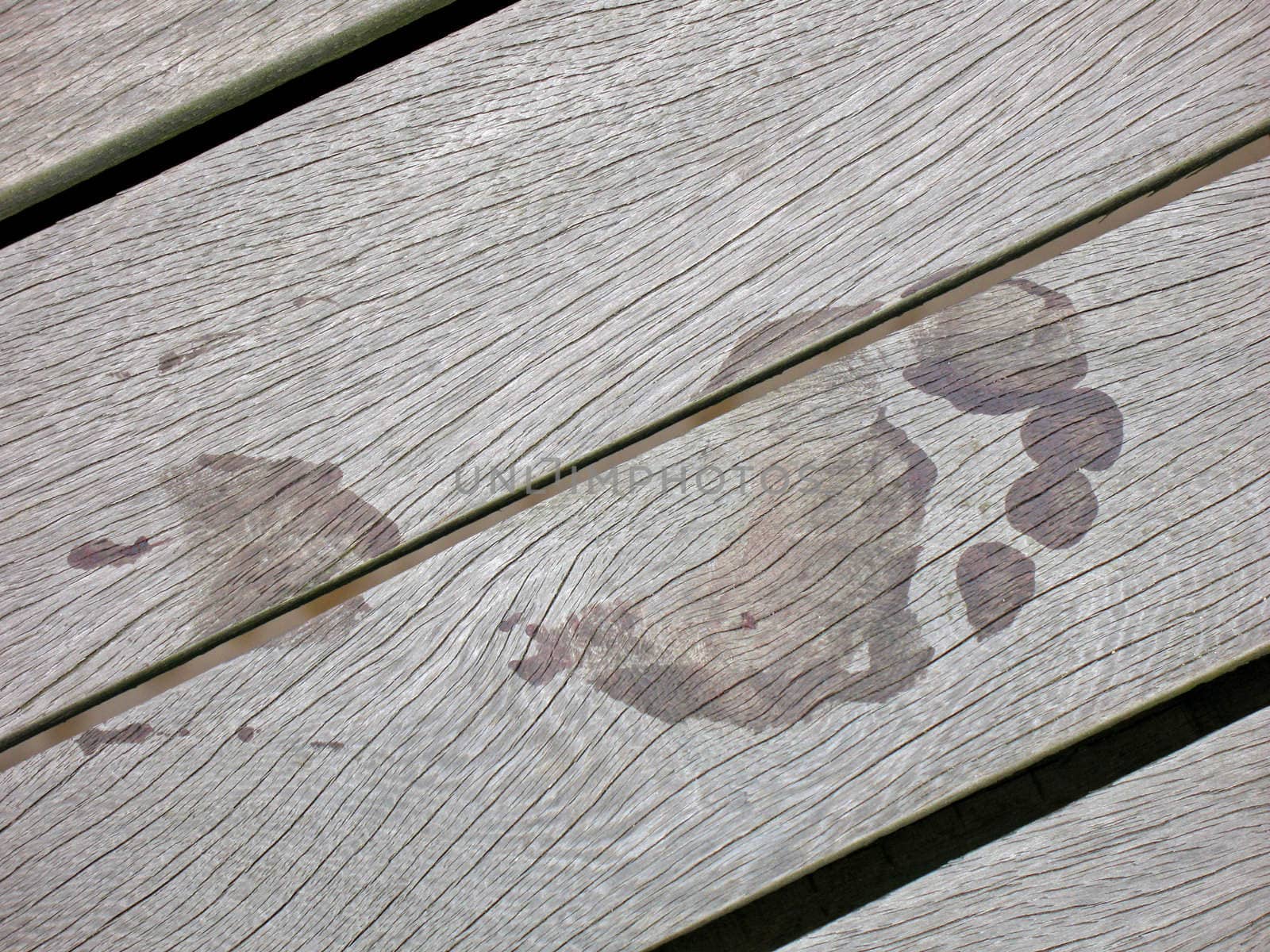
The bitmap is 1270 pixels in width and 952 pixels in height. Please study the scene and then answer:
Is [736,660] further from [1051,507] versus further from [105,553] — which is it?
[105,553]

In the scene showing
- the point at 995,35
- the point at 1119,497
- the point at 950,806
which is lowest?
the point at 950,806

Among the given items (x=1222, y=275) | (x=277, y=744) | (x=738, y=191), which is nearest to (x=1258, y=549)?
(x=1222, y=275)

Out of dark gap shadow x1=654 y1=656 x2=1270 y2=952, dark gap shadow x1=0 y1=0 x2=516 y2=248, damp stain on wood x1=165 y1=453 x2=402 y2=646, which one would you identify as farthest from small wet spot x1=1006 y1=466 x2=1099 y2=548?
dark gap shadow x1=0 y1=0 x2=516 y2=248

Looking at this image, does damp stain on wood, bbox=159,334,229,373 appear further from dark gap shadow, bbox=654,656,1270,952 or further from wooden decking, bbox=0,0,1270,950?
dark gap shadow, bbox=654,656,1270,952

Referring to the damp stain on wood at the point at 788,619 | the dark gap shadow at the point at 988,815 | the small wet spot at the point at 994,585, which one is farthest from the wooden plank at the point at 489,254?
the dark gap shadow at the point at 988,815

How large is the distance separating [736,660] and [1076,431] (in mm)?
456

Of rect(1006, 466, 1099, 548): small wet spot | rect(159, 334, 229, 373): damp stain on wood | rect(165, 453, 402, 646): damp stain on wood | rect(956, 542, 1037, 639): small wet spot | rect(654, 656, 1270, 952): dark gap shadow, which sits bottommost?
rect(654, 656, 1270, 952): dark gap shadow

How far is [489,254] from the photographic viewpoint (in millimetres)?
1042

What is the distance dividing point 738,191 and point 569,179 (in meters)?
0.20

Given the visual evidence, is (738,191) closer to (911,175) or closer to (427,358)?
(911,175)

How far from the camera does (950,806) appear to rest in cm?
101

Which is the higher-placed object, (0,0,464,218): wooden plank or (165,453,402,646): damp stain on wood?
(0,0,464,218): wooden plank

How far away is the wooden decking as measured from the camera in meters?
0.98

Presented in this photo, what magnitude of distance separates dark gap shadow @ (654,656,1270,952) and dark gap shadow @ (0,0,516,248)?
1065 mm
